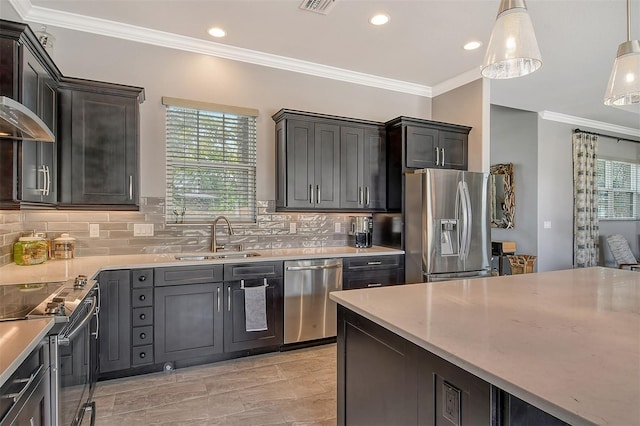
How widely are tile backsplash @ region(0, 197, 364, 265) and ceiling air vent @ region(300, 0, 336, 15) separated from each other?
187cm

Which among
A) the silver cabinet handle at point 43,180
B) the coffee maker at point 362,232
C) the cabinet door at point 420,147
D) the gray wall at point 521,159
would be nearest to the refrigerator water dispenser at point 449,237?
the cabinet door at point 420,147

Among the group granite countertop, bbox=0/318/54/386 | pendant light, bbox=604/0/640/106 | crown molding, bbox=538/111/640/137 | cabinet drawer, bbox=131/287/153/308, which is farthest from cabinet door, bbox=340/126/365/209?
crown molding, bbox=538/111/640/137

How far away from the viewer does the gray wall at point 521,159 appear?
577 cm

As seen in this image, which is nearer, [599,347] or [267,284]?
[599,347]

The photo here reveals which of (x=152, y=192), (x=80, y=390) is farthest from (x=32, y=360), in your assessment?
(x=152, y=192)

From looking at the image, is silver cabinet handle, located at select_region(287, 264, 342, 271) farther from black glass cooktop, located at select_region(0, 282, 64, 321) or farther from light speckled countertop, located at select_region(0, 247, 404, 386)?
black glass cooktop, located at select_region(0, 282, 64, 321)

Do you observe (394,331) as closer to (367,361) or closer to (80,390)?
(367,361)

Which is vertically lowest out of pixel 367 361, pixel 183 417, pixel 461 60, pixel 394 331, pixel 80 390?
pixel 183 417

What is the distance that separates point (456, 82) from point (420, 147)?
3.42 feet

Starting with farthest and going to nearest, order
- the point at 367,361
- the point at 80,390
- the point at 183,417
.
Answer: the point at 183,417, the point at 80,390, the point at 367,361

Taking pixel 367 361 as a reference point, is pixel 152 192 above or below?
above

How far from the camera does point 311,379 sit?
9.34 feet

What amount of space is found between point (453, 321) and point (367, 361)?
47 cm

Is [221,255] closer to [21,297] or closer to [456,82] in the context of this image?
[21,297]
